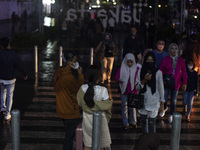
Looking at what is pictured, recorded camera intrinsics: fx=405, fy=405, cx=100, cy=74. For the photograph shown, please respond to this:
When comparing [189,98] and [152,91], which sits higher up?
[152,91]

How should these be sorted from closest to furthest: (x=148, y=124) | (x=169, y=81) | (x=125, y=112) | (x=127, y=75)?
(x=148, y=124)
(x=127, y=75)
(x=125, y=112)
(x=169, y=81)

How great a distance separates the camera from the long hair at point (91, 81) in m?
5.66

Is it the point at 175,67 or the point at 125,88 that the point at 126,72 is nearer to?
the point at 125,88

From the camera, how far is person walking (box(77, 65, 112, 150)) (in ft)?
18.6

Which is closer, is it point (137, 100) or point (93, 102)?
point (93, 102)

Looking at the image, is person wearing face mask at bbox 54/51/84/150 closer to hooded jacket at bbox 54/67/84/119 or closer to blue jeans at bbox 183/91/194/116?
hooded jacket at bbox 54/67/84/119

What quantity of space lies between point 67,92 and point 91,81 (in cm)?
71

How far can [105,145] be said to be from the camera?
5754mm

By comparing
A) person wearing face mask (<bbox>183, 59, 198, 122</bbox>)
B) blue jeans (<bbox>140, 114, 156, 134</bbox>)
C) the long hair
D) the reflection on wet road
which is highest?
the long hair

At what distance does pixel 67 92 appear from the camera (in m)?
6.30

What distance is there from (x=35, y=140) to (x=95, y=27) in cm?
2011

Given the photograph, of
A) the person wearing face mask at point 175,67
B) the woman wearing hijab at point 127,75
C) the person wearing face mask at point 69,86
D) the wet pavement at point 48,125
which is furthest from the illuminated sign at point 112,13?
the person wearing face mask at point 69,86

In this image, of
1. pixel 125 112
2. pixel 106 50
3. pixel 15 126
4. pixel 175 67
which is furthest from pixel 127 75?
pixel 106 50

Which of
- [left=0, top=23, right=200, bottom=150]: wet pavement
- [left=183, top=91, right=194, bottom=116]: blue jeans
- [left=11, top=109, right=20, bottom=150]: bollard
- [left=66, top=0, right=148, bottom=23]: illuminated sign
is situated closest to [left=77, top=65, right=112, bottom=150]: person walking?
[left=11, top=109, right=20, bottom=150]: bollard
